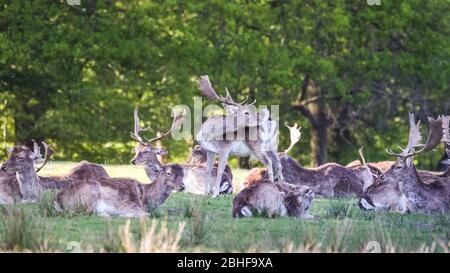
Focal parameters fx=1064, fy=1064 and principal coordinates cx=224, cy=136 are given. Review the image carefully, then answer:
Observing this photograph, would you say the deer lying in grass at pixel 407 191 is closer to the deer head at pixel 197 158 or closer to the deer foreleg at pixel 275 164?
the deer foreleg at pixel 275 164

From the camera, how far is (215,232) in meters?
10.1

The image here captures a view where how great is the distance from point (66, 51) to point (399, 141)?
37.4 ft

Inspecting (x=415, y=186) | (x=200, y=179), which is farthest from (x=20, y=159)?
(x=415, y=186)

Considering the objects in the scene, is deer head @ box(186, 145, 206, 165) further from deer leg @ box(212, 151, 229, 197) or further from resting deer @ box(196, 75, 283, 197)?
deer leg @ box(212, 151, 229, 197)

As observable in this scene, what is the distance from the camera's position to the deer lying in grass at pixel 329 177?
15352mm

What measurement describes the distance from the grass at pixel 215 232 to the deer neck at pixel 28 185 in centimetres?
75

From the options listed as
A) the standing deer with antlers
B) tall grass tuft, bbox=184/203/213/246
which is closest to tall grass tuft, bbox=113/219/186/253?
tall grass tuft, bbox=184/203/213/246

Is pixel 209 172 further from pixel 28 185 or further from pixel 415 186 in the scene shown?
pixel 415 186

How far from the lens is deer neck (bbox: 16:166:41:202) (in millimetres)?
12562
